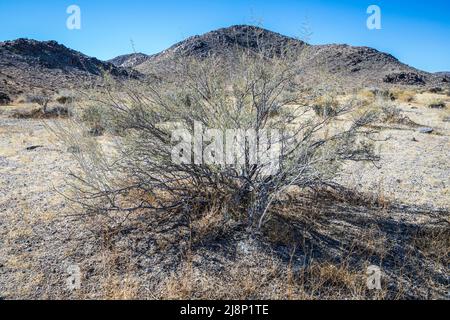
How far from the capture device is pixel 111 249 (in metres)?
4.35

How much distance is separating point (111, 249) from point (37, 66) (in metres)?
35.0

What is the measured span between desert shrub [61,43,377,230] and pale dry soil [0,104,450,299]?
1.57 feet

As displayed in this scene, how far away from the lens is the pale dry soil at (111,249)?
3.72 m

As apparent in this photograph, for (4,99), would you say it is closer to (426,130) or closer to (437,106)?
(426,130)

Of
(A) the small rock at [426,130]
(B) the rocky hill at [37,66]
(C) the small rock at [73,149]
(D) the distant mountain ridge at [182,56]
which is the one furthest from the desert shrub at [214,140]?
(B) the rocky hill at [37,66]

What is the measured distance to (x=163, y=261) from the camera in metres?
4.12

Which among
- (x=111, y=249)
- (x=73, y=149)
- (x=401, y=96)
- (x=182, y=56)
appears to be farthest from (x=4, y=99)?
(x=401, y=96)

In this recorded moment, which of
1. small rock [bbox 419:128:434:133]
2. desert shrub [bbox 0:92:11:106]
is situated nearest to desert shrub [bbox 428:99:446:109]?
small rock [bbox 419:128:434:133]

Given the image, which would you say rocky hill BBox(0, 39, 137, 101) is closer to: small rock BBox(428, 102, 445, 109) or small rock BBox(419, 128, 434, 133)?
small rock BBox(428, 102, 445, 109)

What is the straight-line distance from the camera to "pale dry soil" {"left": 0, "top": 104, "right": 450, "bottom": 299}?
12.2 ft

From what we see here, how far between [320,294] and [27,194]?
189 inches

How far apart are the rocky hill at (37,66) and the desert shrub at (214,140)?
22.3m
